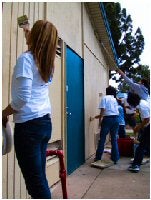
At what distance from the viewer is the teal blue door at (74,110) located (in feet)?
20.3

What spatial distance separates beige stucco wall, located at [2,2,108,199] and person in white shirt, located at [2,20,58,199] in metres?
0.99

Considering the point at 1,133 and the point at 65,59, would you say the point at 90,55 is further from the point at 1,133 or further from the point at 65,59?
the point at 1,133

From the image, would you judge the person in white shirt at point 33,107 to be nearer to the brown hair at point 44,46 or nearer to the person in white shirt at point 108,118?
the brown hair at point 44,46

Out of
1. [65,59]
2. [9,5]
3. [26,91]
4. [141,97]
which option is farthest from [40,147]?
[141,97]

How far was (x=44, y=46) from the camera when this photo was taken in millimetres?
2609

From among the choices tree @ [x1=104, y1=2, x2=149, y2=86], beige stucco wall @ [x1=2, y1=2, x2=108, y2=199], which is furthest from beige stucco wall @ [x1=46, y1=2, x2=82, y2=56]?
tree @ [x1=104, y1=2, x2=149, y2=86]

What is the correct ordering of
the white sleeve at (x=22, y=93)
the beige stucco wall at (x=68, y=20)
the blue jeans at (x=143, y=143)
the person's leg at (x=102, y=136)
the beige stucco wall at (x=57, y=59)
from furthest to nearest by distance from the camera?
the person's leg at (x=102, y=136) < the blue jeans at (x=143, y=143) < the beige stucco wall at (x=68, y=20) < the beige stucco wall at (x=57, y=59) < the white sleeve at (x=22, y=93)

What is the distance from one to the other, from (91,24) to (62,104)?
4.62 m

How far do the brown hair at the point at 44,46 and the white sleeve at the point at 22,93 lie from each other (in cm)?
20

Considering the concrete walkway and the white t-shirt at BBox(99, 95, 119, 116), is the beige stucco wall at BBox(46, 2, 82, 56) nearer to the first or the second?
the white t-shirt at BBox(99, 95, 119, 116)

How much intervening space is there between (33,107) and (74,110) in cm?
415

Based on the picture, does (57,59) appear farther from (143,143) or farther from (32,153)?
(32,153)

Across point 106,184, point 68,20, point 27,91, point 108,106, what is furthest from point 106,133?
point 27,91

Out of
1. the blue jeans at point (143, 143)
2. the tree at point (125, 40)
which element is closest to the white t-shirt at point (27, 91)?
the blue jeans at point (143, 143)
